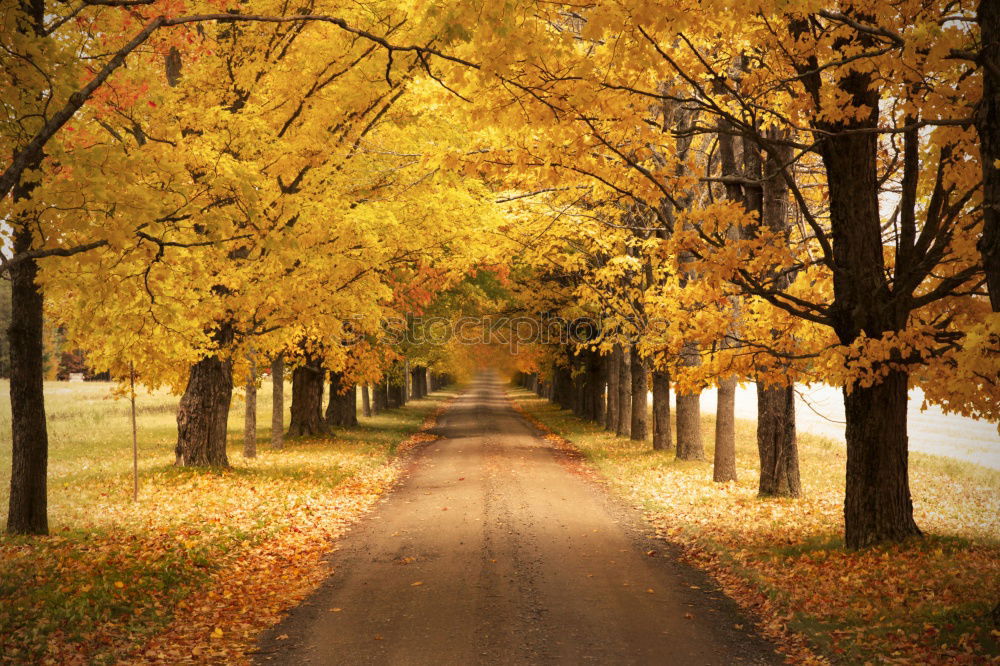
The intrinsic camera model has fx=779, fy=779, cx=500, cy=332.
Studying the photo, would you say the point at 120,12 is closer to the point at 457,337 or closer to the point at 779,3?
the point at 779,3

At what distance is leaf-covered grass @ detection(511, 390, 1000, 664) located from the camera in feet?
21.5

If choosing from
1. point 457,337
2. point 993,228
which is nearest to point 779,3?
point 993,228

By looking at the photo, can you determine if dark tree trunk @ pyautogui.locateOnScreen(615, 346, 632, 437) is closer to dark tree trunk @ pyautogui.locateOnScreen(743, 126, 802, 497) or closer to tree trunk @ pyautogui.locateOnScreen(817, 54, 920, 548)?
dark tree trunk @ pyautogui.locateOnScreen(743, 126, 802, 497)

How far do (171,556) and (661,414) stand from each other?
54.5ft

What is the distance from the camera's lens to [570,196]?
18344 mm

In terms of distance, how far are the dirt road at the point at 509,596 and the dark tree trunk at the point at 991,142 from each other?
360cm

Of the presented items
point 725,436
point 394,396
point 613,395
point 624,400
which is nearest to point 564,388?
point 394,396

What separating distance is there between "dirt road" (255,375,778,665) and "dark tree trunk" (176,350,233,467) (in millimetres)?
4920

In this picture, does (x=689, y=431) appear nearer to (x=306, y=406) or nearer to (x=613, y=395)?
(x=613, y=395)

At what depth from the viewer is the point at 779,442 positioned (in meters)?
14.3

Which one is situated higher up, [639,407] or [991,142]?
[991,142]

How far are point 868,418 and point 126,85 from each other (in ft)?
37.5

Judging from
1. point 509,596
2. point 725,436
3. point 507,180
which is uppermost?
point 507,180

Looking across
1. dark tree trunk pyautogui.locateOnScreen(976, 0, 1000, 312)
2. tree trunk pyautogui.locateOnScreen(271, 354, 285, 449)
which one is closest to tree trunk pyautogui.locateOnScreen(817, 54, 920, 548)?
dark tree trunk pyautogui.locateOnScreen(976, 0, 1000, 312)
